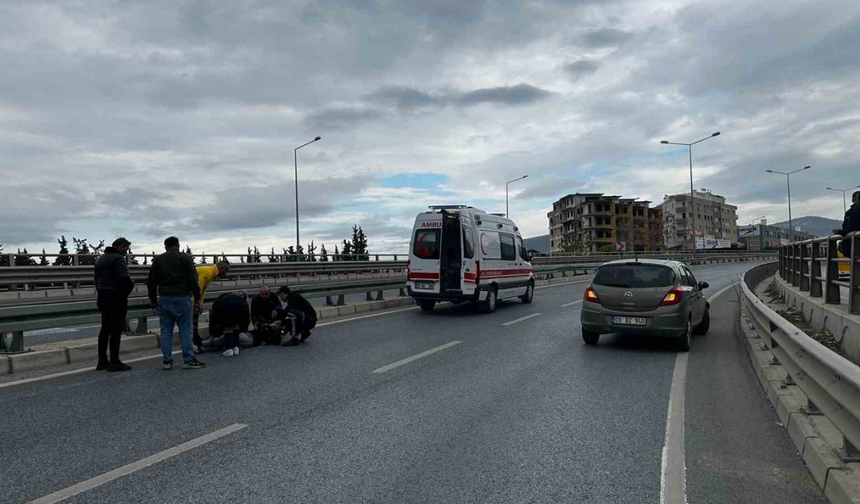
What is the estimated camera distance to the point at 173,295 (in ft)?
25.0

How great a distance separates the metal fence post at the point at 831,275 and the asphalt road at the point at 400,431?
2158mm

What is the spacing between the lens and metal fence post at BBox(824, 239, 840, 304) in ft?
29.5

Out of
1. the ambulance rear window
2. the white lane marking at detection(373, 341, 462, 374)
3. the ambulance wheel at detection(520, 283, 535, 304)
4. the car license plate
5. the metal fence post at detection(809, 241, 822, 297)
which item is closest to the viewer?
the white lane marking at detection(373, 341, 462, 374)

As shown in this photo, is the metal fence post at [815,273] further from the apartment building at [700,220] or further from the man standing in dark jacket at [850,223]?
the apartment building at [700,220]

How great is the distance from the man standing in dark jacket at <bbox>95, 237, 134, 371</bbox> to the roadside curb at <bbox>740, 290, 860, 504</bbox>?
7.45m

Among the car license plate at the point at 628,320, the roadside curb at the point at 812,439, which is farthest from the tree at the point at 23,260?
the roadside curb at the point at 812,439

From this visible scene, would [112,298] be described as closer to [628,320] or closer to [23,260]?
[628,320]

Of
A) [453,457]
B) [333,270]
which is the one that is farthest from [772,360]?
[333,270]

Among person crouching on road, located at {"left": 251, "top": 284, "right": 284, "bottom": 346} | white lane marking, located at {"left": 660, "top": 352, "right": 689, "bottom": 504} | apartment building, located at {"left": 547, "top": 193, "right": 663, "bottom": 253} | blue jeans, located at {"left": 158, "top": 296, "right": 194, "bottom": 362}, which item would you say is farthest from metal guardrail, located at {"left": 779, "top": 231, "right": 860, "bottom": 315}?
apartment building, located at {"left": 547, "top": 193, "right": 663, "bottom": 253}

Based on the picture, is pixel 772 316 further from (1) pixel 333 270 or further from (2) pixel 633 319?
(1) pixel 333 270

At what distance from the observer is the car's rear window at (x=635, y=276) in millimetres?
9219

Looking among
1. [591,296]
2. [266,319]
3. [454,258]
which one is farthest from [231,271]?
[591,296]

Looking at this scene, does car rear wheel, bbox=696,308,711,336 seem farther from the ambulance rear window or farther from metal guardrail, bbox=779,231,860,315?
the ambulance rear window

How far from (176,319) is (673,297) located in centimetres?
736
